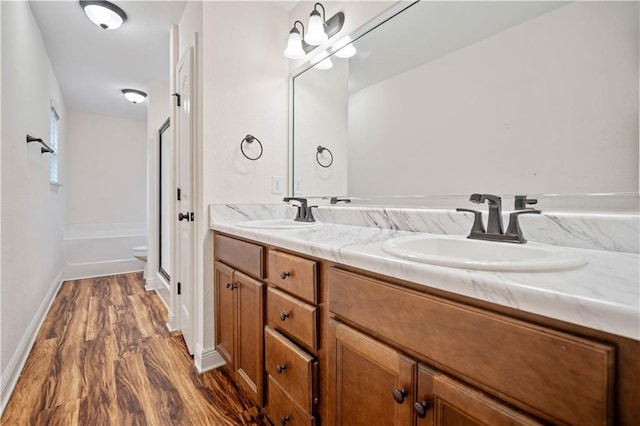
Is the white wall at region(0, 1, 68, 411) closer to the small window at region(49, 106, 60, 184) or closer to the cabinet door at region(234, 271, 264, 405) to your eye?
the small window at region(49, 106, 60, 184)

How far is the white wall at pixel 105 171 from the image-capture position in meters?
4.46

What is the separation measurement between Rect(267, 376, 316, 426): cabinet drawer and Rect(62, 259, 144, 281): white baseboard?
3681 millimetres

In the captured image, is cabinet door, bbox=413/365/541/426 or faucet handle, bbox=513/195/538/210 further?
faucet handle, bbox=513/195/538/210

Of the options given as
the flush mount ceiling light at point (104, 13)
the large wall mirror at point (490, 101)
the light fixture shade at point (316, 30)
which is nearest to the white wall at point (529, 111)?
the large wall mirror at point (490, 101)

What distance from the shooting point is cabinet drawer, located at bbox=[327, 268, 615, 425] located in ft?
1.35

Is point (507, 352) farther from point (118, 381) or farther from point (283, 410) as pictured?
point (118, 381)

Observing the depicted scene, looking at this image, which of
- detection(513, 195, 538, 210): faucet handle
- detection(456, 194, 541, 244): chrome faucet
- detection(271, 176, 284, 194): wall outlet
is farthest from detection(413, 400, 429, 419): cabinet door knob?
detection(271, 176, 284, 194): wall outlet

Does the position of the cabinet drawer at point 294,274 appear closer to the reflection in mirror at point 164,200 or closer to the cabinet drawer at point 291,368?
the cabinet drawer at point 291,368

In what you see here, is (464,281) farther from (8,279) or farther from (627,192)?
(8,279)

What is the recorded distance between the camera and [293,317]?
1.03m

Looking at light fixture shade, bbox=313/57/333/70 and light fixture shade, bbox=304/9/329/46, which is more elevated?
light fixture shade, bbox=304/9/329/46

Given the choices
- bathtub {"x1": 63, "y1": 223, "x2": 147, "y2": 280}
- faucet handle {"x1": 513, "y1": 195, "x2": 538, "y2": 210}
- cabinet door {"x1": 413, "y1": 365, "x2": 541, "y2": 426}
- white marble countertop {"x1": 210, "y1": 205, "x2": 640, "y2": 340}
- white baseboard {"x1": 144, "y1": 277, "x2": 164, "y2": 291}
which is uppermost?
faucet handle {"x1": 513, "y1": 195, "x2": 538, "y2": 210}

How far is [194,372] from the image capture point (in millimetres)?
1677

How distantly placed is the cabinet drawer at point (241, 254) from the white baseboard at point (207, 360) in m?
0.54
